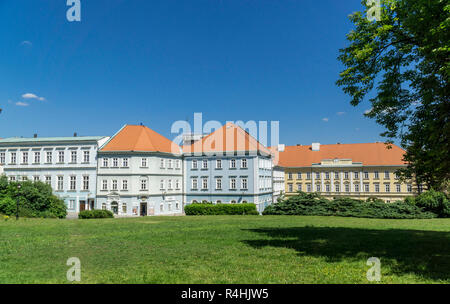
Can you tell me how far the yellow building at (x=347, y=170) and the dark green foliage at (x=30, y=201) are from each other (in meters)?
43.3

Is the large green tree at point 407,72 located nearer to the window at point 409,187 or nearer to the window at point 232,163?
the window at point 232,163

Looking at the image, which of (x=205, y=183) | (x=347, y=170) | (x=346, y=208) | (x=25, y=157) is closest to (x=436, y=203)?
(x=346, y=208)

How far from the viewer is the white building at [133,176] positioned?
138 ft

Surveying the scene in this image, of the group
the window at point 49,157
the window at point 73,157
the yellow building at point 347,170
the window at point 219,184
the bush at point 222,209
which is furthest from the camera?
the yellow building at point 347,170

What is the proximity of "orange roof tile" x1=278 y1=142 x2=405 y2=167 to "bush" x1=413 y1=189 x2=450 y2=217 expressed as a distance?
26738mm

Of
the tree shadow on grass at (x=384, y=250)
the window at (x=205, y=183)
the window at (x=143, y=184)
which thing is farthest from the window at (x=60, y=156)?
the tree shadow on grass at (x=384, y=250)

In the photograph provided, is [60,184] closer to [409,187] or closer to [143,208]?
[143,208]

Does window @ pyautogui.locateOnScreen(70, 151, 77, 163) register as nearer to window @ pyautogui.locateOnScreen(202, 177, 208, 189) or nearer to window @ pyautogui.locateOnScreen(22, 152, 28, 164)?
window @ pyautogui.locateOnScreen(22, 152, 28, 164)

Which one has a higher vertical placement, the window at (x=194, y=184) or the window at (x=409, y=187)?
the window at (x=194, y=184)

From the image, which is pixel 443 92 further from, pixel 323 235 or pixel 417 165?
pixel 323 235

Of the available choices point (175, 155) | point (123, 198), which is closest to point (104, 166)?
point (123, 198)

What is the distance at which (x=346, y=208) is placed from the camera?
32.5m

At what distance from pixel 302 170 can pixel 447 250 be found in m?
53.2

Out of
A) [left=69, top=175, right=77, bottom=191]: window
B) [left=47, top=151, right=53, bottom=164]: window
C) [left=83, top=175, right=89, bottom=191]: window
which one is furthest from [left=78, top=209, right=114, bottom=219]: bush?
[left=47, top=151, right=53, bottom=164]: window
